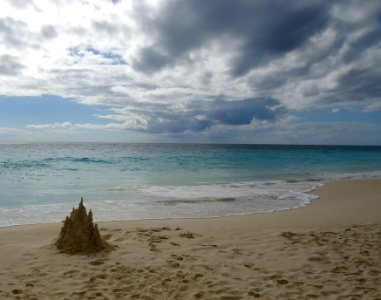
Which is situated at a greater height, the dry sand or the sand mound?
the sand mound

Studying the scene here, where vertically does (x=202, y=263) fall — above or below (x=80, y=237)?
below

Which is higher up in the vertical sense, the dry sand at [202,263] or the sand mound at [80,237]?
the sand mound at [80,237]

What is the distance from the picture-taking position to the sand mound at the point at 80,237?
5547mm

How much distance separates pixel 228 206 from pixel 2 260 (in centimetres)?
709

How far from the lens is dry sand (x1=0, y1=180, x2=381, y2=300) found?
413 centimetres

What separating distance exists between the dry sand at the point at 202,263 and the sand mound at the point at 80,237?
0.71 ft

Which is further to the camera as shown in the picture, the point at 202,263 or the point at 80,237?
the point at 80,237

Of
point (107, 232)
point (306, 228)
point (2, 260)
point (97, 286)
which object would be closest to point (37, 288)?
point (97, 286)

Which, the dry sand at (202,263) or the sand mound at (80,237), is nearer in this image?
the dry sand at (202,263)

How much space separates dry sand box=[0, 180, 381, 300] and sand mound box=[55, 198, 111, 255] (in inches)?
8.5

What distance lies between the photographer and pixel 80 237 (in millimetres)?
5676

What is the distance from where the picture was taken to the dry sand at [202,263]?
4.13 meters

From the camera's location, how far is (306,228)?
7.47 metres

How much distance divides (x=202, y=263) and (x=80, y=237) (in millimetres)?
2283
